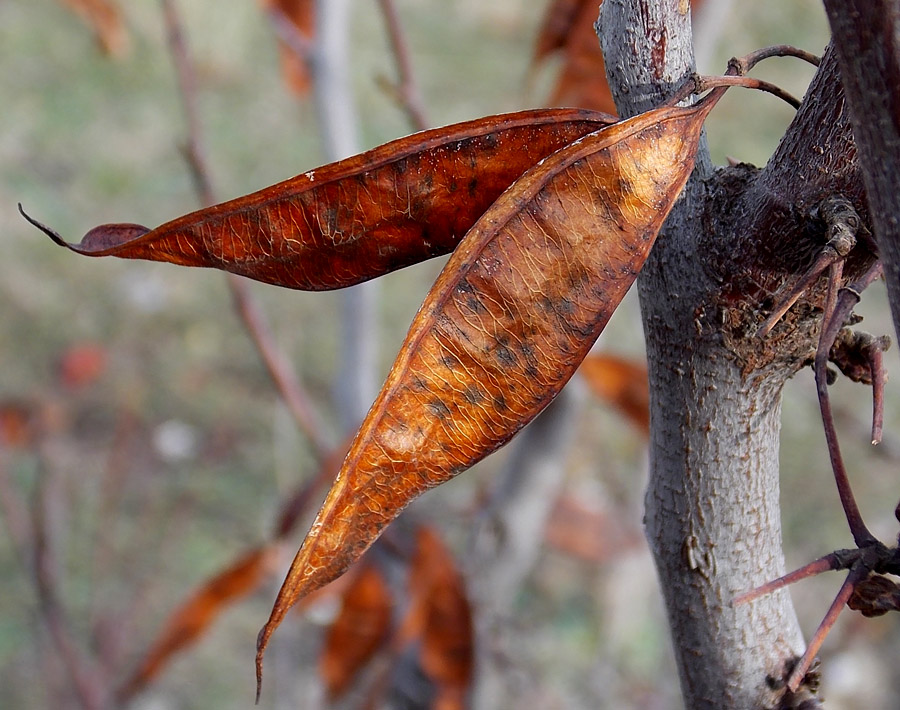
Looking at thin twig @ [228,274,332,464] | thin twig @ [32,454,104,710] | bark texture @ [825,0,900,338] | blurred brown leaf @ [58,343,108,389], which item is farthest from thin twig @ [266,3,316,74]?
blurred brown leaf @ [58,343,108,389]

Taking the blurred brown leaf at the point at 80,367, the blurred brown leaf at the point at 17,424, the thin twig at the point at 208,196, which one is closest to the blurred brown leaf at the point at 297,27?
the thin twig at the point at 208,196

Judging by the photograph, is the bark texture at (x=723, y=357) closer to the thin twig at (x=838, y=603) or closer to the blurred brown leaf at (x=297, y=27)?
the thin twig at (x=838, y=603)

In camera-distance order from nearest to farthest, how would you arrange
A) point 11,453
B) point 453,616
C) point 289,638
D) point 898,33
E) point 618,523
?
point 898,33, point 453,616, point 289,638, point 618,523, point 11,453

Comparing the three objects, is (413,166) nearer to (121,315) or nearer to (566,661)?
(566,661)

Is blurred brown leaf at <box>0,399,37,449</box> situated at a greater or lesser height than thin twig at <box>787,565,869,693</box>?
greater

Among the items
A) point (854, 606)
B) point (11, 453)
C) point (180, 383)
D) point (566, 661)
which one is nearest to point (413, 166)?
point (854, 606)

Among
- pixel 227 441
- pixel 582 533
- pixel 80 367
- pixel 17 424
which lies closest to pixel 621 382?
pixel 582 533

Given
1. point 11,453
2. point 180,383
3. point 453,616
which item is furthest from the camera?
point 180,383

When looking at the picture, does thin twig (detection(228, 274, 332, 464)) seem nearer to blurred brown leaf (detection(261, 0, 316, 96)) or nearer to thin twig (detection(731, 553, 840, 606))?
blurred brown leaf (detection(261, 0, 316, 96))
